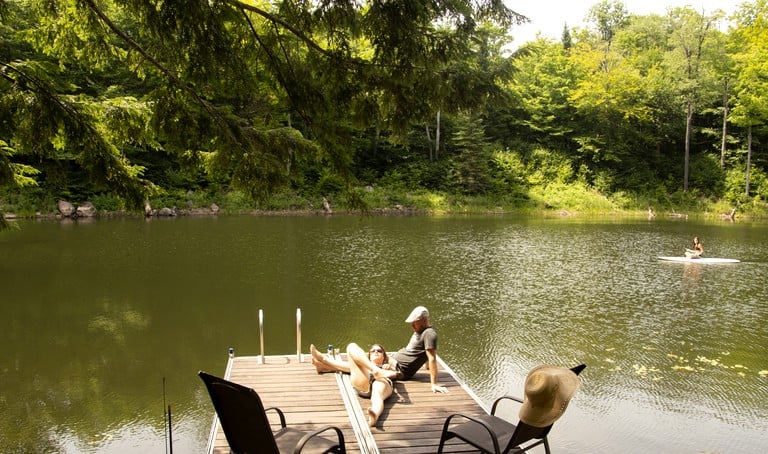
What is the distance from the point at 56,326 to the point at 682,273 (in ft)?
47.9

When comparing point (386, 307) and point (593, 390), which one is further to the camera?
point (386, 307)

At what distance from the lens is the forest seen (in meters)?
4.93

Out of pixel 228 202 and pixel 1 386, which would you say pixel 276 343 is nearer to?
pixel 1 386

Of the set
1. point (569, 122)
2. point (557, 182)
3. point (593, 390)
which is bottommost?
point (593, 390)

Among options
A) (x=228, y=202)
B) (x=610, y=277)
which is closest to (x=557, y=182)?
(x=228, y=202)

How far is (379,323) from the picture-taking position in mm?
9898

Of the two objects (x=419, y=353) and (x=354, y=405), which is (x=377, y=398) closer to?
(x=354, y=405)

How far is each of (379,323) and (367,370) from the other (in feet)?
14.1

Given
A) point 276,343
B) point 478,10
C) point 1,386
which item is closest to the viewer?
point 478,10

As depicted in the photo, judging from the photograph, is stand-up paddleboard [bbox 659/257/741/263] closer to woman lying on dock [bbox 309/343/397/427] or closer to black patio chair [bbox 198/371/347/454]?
woman lying on dock [bbox 309/343/397/427]

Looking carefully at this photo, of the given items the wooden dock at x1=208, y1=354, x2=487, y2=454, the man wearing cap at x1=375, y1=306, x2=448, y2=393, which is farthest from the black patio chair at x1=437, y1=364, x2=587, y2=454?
the man wearing cap at x1=375, y1=306, x2=448, y2=393

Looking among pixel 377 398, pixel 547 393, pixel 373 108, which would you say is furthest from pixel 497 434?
pixel 373 108

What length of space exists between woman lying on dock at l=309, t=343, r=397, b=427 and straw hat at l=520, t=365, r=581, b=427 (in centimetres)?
167

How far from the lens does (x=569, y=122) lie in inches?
1559
